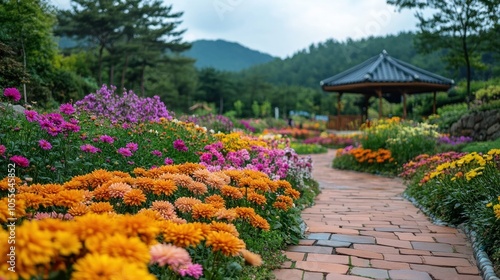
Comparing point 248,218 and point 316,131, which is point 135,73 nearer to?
point 316,131

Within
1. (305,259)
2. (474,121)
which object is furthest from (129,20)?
(305,259)

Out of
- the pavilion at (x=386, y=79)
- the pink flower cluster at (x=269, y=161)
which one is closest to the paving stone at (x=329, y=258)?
the pink flower cluster at (x=269, y=161)

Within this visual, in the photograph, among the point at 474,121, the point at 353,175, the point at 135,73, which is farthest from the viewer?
the point at 135,73

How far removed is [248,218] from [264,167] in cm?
240

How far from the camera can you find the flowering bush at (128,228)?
96cm

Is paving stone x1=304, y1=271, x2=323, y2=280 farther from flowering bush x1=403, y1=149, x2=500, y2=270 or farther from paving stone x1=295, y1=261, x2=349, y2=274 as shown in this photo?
flowering bush x1=403, y1=149, x2=500, y2=270

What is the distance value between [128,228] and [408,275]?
2.18 meters

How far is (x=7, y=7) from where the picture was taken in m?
9.20

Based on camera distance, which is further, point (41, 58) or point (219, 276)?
point (41, 58)

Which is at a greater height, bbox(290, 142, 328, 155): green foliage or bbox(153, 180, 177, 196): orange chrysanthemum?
bbox(153, 180, 177, 196): orange chrysanthemum

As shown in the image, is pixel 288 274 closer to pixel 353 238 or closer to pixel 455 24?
pixel 353 238

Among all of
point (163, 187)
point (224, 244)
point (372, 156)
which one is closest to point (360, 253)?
point (163, 187)

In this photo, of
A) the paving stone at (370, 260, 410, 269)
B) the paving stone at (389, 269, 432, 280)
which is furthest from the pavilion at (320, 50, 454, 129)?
the paving stone at (389, 269, 432, 280)

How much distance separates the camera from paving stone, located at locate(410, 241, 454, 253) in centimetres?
332
